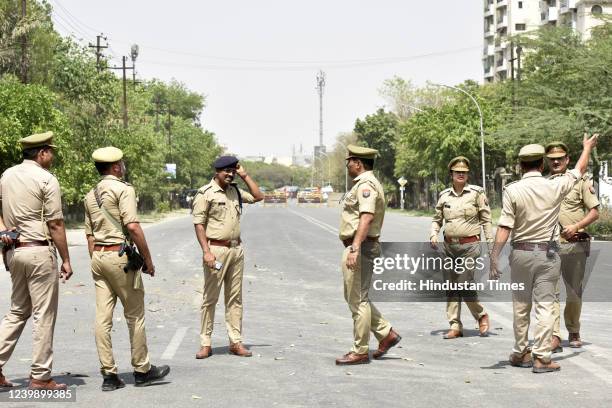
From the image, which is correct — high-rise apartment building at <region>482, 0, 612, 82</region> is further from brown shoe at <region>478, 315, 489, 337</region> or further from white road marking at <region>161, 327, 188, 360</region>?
white road marking at <region>161, 327, 188, 360</region>

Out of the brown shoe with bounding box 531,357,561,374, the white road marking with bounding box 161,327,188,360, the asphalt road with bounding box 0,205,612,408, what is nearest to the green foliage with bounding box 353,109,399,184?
the asphalt road with bounding box 0,205,612,408

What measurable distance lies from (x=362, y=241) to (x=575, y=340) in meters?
2.52

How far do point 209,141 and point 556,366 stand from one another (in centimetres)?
10906

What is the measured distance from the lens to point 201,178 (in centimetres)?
10625

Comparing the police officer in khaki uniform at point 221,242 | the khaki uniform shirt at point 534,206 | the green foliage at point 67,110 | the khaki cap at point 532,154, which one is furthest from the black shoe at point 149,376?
the green foliage at point 67,110

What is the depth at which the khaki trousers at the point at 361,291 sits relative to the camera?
8297mm

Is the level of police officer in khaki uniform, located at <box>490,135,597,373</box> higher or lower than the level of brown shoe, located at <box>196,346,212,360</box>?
higher

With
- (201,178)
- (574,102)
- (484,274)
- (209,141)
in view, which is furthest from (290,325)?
(209,141)

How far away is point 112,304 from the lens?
747 cm

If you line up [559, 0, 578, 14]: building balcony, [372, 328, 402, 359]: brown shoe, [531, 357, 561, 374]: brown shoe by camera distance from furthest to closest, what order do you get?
[559, 0, 578, 14]: building balcony < [372, 328, 402, 359]: brown shoe < [531, 357, 561, 374]: brown shoe

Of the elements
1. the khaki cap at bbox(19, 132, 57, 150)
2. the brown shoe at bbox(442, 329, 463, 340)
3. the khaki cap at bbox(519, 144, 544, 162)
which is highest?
the khaki cap at bbox(19, 132, 57, 150)

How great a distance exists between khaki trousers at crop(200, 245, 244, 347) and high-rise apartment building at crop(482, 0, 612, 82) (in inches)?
3029

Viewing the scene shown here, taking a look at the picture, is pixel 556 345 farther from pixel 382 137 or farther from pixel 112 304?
pixel 382 137

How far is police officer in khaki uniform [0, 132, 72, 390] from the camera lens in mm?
7121
